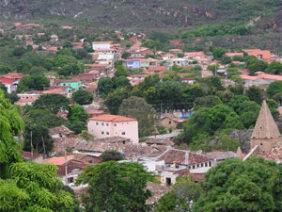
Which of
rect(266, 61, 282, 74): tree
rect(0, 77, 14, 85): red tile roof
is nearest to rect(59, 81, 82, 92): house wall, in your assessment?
rect(0, 77, 14, 85): red tile roof

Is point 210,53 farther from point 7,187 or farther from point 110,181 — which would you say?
point 7,187

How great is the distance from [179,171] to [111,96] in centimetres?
1935

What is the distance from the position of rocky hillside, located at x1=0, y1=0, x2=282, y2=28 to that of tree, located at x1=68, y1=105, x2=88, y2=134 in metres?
57.4

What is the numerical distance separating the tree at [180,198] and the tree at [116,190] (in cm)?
61

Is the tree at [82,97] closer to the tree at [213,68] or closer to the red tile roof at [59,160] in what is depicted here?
the tree at [213,68]

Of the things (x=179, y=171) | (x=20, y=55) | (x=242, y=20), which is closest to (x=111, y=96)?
(x=179, y=171)

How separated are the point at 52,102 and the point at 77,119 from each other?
4.09 m

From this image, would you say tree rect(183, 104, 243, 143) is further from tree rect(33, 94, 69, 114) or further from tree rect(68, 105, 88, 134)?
tree rect(33, 94, 69, 114)

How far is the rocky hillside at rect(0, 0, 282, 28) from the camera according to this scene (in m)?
103

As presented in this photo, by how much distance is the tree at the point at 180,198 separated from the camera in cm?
2050

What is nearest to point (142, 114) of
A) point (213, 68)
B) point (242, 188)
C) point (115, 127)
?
point (115, 127)

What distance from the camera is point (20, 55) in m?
73.1

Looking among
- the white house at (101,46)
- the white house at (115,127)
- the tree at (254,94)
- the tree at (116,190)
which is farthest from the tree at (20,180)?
the white house at (101,46)

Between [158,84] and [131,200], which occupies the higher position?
[131,200]
